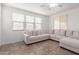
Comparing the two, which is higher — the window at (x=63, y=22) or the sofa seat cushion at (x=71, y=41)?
the window at (x=63, y=22)

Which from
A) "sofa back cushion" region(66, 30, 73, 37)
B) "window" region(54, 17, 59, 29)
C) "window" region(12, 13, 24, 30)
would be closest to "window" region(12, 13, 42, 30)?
"window" region(12, 13, 24, 30)

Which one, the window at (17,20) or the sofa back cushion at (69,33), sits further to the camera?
the sofa back cushion at (69,33)

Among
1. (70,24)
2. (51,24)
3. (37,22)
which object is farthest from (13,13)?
(70,24)

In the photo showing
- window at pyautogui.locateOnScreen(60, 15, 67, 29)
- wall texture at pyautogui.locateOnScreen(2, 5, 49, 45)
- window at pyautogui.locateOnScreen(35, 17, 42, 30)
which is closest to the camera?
wall texture at pyautogui.locateOnScreen(2, 5, 49, 45)

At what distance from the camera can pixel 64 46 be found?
1.58 meters

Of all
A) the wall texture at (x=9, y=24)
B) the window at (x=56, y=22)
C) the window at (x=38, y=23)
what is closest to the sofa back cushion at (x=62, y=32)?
the window at (x=56, y=22)

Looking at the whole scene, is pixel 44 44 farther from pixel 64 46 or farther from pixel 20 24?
pixel 20 24

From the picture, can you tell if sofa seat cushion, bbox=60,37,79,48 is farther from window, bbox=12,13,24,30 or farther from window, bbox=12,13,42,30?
window, bbox=12,13,24,30

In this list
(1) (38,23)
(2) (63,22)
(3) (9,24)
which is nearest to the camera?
(3) (9,24)

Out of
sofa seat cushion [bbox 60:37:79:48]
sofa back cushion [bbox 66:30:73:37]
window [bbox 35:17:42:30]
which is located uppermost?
window [bbox 35:17:42:30]

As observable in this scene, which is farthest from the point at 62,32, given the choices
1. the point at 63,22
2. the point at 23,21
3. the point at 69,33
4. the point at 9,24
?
the point at 9,24

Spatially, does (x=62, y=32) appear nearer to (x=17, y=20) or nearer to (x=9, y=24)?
(x=17, y=20)

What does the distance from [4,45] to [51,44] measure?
1.32 meters

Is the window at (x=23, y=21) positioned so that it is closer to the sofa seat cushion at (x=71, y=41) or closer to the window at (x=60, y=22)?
the window at (x=60, y=22)
